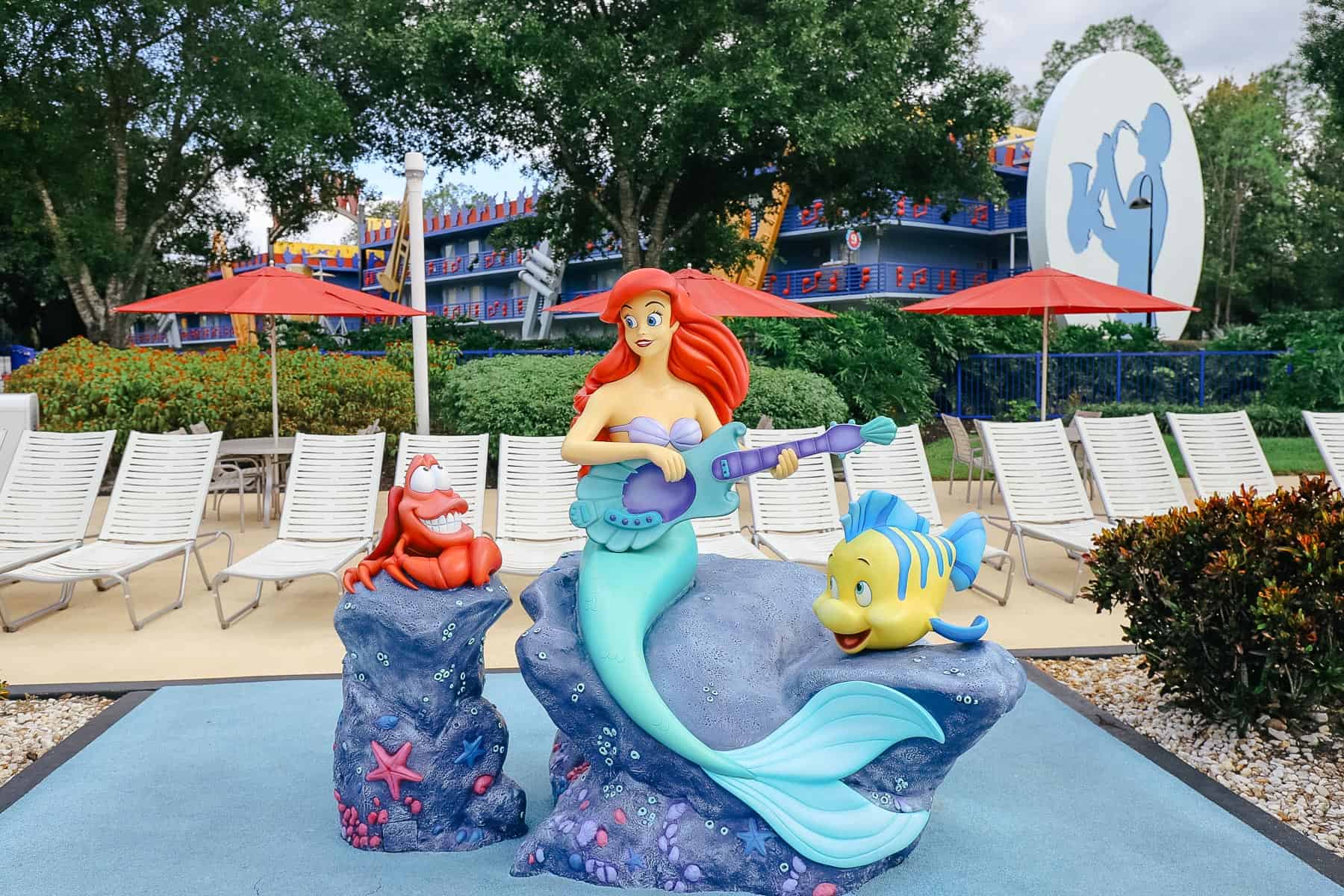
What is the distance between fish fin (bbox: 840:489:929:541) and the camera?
3273 millimetres

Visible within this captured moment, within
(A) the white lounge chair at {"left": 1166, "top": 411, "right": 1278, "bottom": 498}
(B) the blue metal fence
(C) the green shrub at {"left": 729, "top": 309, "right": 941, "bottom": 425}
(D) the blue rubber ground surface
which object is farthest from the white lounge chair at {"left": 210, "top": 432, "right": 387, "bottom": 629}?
(B) the blue metal fence

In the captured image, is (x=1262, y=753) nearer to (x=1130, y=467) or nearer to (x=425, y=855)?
(x=425, y=855)

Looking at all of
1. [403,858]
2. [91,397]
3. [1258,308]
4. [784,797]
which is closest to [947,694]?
[784,797]

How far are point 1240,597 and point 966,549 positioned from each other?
1.47m

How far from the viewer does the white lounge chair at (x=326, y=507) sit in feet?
21.3

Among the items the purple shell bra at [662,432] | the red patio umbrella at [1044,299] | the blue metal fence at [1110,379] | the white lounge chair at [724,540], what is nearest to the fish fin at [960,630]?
the purple shell bra at [662,432]

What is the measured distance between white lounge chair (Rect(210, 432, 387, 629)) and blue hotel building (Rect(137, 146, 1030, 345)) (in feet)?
45.2

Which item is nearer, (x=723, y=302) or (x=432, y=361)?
(x=723, y=302)

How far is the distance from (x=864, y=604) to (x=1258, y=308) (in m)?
37.0

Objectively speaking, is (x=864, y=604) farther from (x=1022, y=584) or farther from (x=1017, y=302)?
(x=1017, y=302)

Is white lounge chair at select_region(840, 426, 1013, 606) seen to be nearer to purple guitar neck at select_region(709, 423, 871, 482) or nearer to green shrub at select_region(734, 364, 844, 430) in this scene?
green shrub at select_region(734, 364, 844, 430)

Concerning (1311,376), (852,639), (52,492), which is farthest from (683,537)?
(1311,376)

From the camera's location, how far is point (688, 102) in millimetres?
14523

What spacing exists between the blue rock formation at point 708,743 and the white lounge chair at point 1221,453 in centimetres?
543
